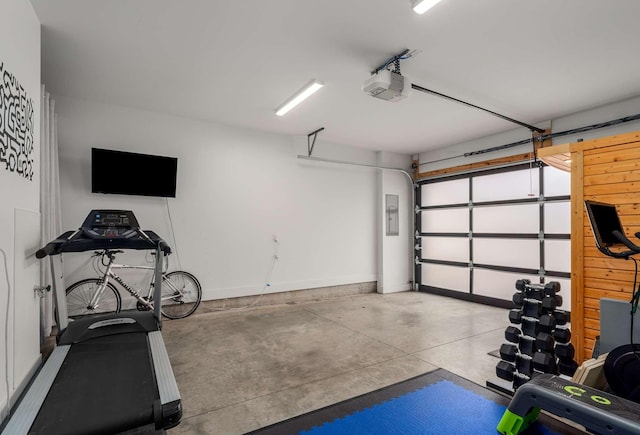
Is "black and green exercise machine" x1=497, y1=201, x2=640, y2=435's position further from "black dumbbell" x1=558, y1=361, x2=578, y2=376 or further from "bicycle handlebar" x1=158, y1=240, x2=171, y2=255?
"bicycle handlebar" x1=158, y1=240, x2=171, y2=255

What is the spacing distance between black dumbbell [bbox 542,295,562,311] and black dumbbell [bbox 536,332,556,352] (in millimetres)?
227

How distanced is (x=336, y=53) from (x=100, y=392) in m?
3.34

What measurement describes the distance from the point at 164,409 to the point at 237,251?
12.4ft

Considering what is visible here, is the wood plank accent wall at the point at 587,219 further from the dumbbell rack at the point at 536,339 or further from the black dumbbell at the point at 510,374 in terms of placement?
the black dumbbell at the point at 510,374

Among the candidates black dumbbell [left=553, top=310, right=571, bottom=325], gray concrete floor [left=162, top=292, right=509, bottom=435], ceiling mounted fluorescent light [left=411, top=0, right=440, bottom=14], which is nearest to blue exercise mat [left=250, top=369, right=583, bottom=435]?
gray concrete floor [left=162, top=292, right=509, bottom=435]

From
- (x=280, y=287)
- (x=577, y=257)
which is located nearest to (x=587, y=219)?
(x=577, y=257)

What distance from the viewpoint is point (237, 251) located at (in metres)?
5.47

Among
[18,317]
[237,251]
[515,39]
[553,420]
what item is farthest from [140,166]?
[553,420]

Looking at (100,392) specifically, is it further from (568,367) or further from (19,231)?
(568,367)

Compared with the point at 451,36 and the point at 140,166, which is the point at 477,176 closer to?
the point at 451,36

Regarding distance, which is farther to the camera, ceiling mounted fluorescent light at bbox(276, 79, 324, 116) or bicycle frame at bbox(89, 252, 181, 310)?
bicycle frame at bbox(89, 252, 181, 310)

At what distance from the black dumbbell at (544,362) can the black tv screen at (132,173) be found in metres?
4.79

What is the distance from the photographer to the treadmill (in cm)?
168

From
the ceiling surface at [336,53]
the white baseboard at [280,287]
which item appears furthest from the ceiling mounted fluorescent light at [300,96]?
the white baseboard at [280,287]
